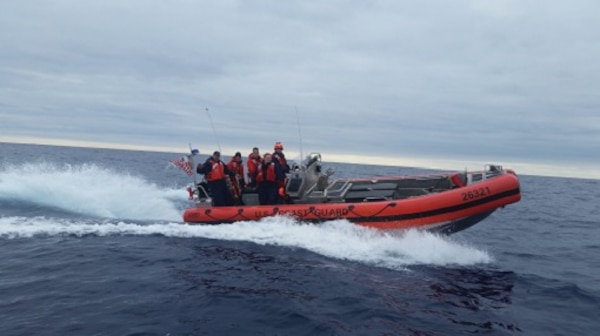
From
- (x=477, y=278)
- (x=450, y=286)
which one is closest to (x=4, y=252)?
(x=450, y=286)

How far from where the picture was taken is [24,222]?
32.6 ft

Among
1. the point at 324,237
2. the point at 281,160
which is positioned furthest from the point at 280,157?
the point at 324,237

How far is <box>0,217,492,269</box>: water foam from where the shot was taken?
790cm

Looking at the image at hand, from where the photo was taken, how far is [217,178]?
971 centimetres

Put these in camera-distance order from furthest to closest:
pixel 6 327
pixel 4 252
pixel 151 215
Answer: pixel 151 215, pixel 4 252, pixel 6 327

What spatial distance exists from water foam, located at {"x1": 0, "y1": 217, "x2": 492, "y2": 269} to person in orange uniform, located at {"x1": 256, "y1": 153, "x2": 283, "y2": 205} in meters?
0.66

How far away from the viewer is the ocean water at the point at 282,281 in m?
4.95

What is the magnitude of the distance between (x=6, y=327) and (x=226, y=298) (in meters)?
2.32

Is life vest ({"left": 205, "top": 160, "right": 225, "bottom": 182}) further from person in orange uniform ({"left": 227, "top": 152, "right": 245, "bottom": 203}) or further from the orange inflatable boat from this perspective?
the orange inflatable boat

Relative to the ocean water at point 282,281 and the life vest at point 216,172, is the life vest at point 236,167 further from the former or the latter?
the ocean water at point 282,281

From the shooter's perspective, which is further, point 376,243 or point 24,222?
point 24,222

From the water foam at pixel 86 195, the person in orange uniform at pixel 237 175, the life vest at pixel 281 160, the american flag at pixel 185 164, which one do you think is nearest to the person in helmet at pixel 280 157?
the life vest at pixel 281 160

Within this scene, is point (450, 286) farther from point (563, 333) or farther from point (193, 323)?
point (193, 323)

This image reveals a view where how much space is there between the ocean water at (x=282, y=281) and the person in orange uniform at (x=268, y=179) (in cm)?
71
